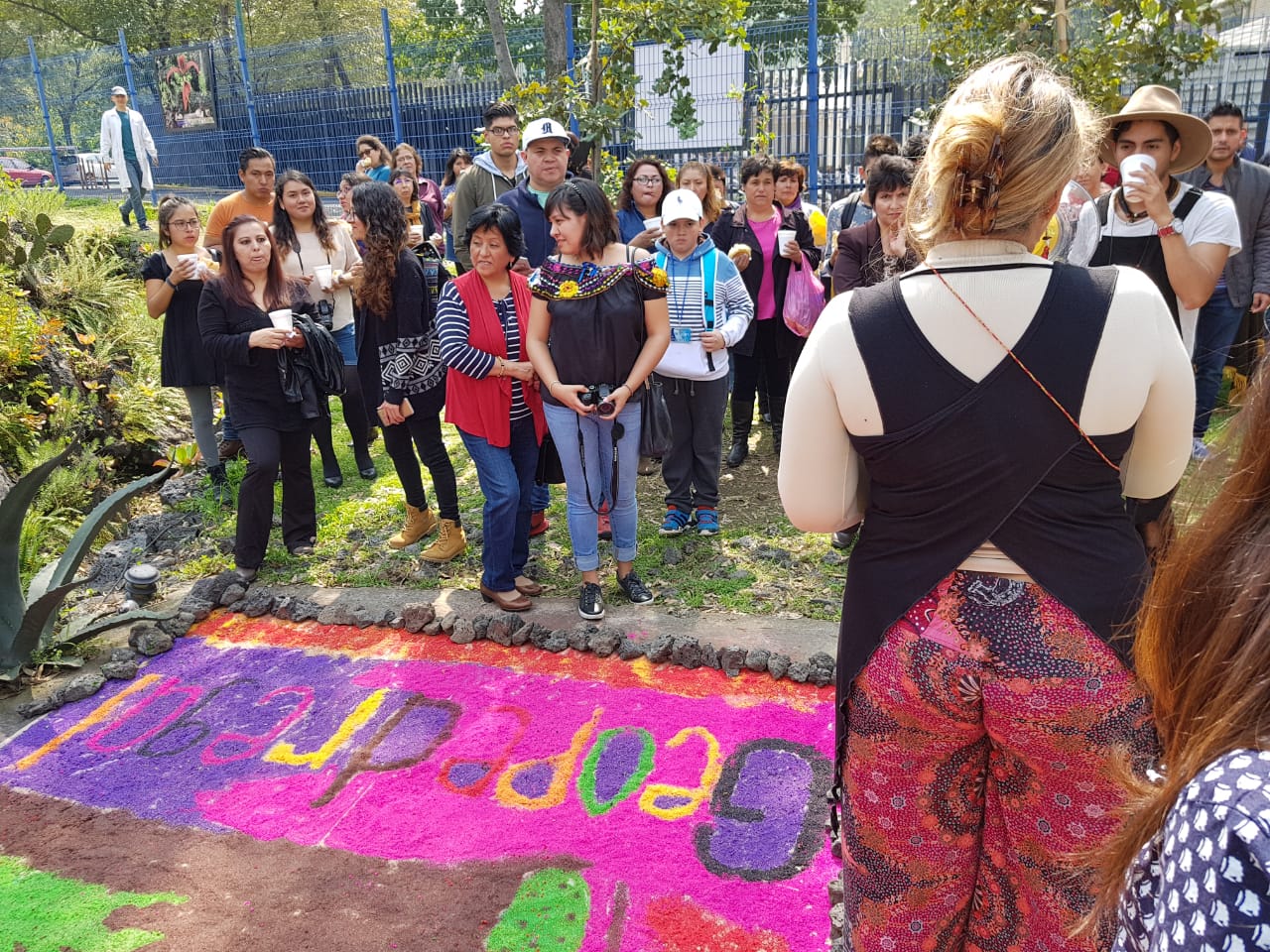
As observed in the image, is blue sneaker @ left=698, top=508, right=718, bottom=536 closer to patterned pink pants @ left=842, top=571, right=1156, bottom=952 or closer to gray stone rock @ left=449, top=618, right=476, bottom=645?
gray stone rock @ left=449, top=618, right=476, bottom=645

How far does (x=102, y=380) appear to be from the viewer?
7395 mm

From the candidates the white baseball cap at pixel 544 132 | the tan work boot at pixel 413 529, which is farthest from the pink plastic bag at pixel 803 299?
the tan work boot at pixel 413 529

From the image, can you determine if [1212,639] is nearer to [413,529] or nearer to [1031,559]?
[1031,559]

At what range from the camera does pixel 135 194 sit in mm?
13000

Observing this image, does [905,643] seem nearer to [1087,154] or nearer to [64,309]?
[1087,154]

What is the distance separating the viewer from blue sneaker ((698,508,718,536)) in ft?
17.7

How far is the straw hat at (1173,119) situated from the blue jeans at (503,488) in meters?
2.84

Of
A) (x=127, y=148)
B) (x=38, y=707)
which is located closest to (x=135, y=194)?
(x=127, y=148)

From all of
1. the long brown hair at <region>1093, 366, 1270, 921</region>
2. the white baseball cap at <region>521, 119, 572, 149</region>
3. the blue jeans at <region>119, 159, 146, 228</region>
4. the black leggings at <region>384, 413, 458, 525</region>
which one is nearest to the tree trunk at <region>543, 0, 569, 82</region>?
the blue jeans at <region>119, 159, 146, 228</region>

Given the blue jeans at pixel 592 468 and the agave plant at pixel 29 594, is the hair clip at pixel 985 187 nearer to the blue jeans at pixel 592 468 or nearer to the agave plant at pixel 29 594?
the blue jeans at pixel 592 468

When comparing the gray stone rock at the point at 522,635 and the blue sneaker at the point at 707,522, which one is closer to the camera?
the gray stone rock at the point at 522,635

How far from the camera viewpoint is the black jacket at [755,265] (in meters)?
6.04

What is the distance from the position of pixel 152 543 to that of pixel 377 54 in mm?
10598

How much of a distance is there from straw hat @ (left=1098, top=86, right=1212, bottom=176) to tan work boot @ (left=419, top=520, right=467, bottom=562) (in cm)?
368
